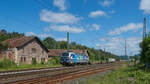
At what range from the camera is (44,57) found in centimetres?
4675

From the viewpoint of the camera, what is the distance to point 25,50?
4119 centimetres

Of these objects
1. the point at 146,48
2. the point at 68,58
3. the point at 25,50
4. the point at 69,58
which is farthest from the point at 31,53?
the point at 146,48

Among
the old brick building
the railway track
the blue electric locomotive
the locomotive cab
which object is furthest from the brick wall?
the railway track

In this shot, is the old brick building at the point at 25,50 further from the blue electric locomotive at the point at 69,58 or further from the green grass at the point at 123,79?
the green grass at the point at 123,79

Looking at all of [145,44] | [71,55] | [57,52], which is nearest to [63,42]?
[57,52]

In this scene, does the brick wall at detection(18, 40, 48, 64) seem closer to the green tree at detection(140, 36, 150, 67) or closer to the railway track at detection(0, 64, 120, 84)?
the railway track at detection(0, 64, 120, 84)

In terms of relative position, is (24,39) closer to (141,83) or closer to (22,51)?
(22,51)

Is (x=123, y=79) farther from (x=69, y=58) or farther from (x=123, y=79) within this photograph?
(x=69, y=58)

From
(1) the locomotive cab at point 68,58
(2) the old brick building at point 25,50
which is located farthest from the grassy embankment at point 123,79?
(2) the old brick building at point 25,50

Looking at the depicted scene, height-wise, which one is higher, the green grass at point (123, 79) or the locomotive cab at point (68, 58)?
the locomotive cab at point (68, 58)

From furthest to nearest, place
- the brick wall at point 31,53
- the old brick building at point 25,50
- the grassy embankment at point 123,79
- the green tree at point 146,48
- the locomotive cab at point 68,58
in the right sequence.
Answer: the brick wall at point 31,53, the old brick building at point 25,50, the locomotive cab at point 68,58, the green tree at point 146,48, the grassy embankment at point 123,79

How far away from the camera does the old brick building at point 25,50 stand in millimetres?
39156

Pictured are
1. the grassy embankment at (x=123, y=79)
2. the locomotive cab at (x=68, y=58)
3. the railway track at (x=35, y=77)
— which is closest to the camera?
the grassy embankment at (x=123, y=79)

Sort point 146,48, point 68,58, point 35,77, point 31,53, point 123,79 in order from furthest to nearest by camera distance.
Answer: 1. point 31,53
2. point 68,58
3. point 146,48
4. point 35,77
5. point 123,79
